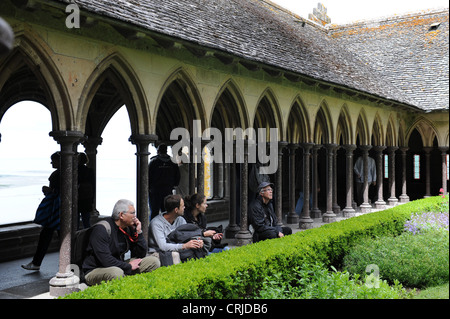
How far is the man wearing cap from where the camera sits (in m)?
7.89

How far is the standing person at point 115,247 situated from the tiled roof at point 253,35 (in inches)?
96.9

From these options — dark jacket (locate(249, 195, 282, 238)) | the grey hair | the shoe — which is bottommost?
the shoe

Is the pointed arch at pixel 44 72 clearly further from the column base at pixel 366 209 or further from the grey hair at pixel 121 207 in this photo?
the column base at pixel 366 209

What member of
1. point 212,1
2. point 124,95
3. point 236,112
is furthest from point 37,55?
point 212,1

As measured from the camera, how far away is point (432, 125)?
17938mm

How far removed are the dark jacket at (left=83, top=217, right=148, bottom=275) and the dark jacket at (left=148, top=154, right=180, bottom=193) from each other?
4078mm

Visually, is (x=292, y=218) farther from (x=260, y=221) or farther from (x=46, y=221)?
(x=46, y=221)

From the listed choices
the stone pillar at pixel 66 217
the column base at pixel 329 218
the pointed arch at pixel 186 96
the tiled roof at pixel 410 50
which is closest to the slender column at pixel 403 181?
the tiled roof at pixel 410 50

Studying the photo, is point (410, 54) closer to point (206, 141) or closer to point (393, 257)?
point (206, 141)

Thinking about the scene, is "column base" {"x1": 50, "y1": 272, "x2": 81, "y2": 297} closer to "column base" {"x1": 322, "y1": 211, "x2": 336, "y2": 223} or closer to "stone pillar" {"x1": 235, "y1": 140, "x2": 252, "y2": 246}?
"stone pillar" {"x1": 235, "y1": 140, "x2": 252, "y2": 246}

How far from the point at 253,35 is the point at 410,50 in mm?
10623

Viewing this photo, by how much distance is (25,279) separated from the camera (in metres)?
6.82

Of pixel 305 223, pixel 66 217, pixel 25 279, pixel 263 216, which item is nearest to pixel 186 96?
pixel 263 216

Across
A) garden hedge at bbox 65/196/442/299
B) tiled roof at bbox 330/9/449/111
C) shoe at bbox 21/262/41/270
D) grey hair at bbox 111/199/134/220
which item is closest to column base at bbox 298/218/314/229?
garden hedge at bbox 65/196/442/299
